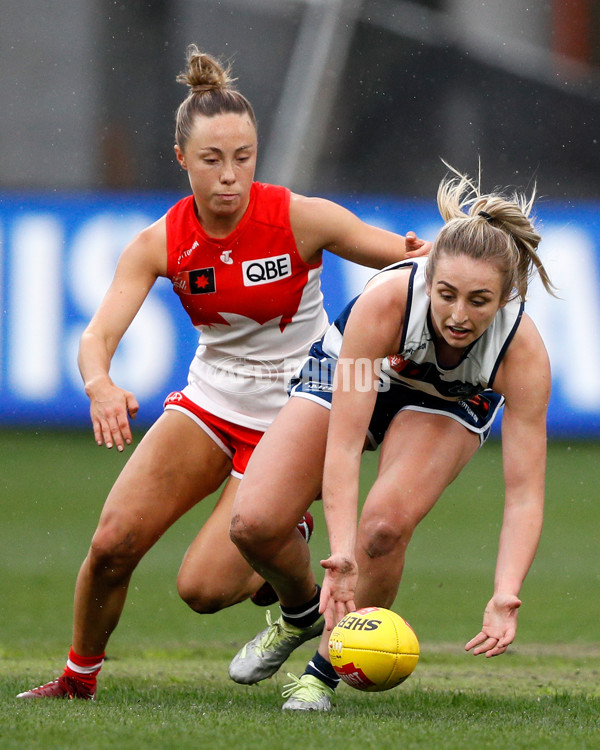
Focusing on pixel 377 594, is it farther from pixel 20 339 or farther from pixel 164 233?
pixel 20 339

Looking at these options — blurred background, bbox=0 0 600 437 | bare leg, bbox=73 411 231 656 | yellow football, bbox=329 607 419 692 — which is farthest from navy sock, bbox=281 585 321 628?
blurred background, bbox=0 0 600 437

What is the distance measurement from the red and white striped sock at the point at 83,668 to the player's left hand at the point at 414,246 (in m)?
1.99

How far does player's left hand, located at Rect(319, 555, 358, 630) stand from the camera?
3930mm

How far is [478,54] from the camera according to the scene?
1475 cm

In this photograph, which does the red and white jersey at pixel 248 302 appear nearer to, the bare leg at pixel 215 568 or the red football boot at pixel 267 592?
the bare leg at pixel 215 568

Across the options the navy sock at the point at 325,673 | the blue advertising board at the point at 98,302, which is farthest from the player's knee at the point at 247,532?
the blue advertising board at the point at 98,302

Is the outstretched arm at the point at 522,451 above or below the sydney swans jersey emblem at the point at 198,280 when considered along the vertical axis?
below

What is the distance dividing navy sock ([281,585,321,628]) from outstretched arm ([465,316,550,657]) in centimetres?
117

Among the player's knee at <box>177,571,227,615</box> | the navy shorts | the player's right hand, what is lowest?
the player's knee at <box>177,571,227,615</box>

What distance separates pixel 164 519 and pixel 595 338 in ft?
22.6

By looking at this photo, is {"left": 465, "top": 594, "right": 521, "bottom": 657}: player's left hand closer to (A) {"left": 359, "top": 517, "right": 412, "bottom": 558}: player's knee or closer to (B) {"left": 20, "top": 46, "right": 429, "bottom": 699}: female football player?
(A) {"left": 359, "top": 517, "right": 412, "bottom": 558}: player's knee

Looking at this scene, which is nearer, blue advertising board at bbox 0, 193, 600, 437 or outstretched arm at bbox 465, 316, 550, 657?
outstretched arm at bbox 465, 316, 550, 657

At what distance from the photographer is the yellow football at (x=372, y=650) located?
397 cm

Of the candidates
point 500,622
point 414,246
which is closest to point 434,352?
point 414,246
